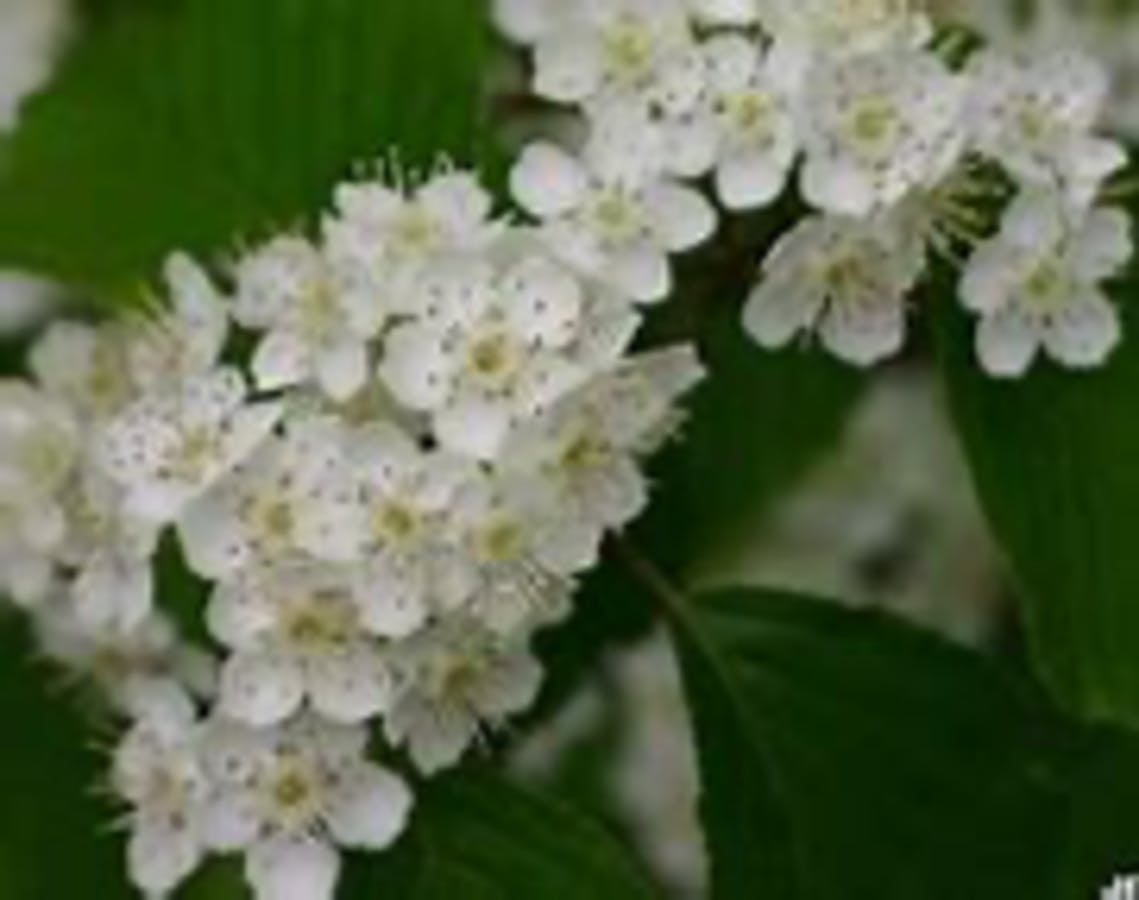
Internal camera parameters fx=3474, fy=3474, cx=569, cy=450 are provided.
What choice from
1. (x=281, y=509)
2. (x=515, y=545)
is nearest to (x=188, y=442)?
(x=281, y=509)

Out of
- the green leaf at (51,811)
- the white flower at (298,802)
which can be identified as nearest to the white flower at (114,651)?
the green leaf at (51,811)

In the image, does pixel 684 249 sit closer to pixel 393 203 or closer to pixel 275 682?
pixel 393 203

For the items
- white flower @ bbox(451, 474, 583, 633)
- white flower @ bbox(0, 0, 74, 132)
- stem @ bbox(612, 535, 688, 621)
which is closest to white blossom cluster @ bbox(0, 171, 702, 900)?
white flower @ bbox(451, 474, 583, 633)

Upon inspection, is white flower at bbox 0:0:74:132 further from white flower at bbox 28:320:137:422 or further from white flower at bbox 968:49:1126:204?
white flower at bbox 968:49:1126:204

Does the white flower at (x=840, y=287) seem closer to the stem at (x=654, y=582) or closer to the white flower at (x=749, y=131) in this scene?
the white flower at (x=749, y=131)

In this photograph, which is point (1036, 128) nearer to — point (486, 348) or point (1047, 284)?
point (1047, 284)
